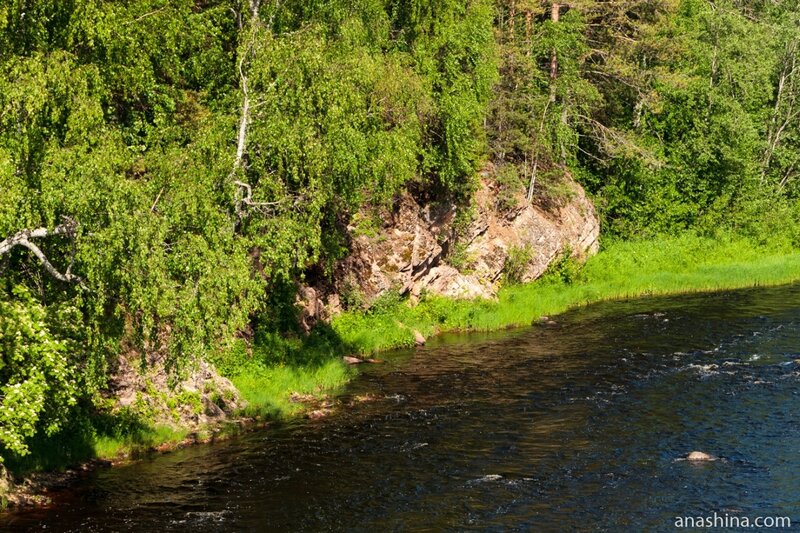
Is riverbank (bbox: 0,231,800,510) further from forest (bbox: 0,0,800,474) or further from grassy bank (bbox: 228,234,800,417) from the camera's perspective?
forest (bbox: 0,0,800,474)

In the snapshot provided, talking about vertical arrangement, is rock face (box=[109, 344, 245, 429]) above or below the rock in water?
above

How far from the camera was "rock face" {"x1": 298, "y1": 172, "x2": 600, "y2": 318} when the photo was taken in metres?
40.7

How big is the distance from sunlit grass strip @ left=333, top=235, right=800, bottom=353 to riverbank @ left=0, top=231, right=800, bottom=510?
0.19 feet

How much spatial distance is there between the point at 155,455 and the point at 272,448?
3.40 m

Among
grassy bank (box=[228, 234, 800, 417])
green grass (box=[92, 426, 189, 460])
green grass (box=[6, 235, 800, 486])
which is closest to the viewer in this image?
green grass (box=[92, 426, 189, 460])

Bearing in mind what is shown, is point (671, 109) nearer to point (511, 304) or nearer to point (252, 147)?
point (511, 304)

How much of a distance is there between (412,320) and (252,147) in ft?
52.9

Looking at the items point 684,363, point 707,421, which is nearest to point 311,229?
point 707,421

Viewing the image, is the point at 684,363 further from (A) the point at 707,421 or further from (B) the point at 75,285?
(B) the point at 75,285

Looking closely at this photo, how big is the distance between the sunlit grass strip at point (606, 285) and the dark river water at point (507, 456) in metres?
3.16

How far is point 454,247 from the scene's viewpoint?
46125 millimetres

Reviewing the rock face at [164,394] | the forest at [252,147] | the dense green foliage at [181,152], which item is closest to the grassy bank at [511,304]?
the forest at [252,147]

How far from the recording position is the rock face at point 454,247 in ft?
133

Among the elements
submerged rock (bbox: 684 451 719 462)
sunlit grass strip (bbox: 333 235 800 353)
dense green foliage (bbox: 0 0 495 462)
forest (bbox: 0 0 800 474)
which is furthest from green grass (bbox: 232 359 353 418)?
submerged rock (bbox: 684 451 719 462)
